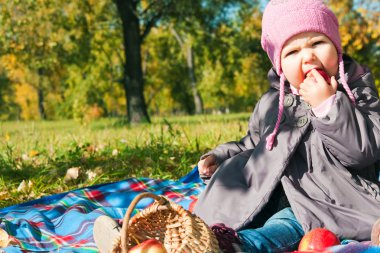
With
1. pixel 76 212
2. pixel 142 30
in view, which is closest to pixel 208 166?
Result: pixel 76 212

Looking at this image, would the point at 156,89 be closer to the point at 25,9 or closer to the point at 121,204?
the point at 25,9

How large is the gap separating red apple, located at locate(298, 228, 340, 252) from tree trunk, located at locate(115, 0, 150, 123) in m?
11.6

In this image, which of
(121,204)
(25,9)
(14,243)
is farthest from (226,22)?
(14,243)

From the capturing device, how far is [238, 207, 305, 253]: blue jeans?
87.8 inches

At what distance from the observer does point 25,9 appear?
12.0 m

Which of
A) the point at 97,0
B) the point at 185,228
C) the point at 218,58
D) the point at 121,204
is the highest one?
the point at 97,0

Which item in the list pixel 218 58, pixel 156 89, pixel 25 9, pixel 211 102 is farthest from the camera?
pixel 211 102

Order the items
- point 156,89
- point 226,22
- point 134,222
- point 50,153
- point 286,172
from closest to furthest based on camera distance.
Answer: point 134,222 < point 286,172 < point 50,153 < point 226,22 < point 156,89

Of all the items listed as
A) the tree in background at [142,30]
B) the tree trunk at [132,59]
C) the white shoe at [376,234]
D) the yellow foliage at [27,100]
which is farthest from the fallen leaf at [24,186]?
the yellow foliage at [27,100]

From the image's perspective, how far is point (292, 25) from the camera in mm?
2520

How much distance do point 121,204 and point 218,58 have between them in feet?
44.4

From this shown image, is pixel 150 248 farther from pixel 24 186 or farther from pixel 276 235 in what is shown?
pixel 24 186

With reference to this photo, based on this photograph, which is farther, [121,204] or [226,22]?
[226,22]

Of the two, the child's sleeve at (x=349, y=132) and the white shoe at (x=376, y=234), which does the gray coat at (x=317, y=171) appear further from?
the white shoe at (x=376, y=234)
